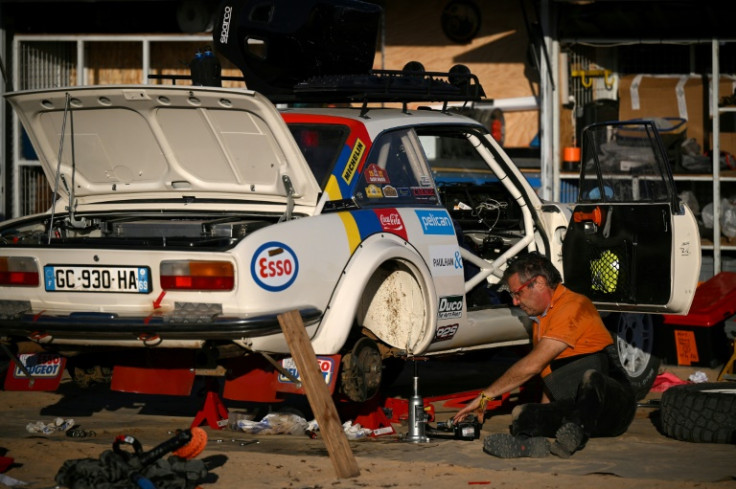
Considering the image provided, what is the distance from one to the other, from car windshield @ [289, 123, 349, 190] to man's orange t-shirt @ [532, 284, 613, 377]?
1.53m

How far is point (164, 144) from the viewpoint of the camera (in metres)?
7.41

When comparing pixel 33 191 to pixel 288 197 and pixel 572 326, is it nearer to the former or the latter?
pixel 288 197

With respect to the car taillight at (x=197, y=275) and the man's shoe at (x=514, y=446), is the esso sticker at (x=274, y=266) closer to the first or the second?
the car taillight at (x=197, y=275)

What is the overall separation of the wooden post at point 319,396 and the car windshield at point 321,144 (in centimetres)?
130

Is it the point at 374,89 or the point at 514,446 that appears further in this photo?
the point at 374,89

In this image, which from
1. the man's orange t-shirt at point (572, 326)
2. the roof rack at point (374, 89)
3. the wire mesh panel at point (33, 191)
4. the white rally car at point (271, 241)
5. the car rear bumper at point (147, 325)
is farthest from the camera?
the wire mesh panel at point (33, 191)

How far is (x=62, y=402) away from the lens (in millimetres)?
8750


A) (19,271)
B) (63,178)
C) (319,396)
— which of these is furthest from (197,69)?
(319,396)

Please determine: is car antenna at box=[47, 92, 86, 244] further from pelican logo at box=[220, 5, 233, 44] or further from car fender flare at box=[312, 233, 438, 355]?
car fender flare at box=[312, 233, 438, 355]

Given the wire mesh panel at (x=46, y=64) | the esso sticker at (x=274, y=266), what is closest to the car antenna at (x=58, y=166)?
the esso sticker at (x=274, y=266)

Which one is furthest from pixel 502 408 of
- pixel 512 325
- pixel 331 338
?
pixel 331 338

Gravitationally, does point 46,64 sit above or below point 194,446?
above

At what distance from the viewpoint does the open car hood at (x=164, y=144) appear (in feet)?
22.8

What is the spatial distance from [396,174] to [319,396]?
6.78 ft
